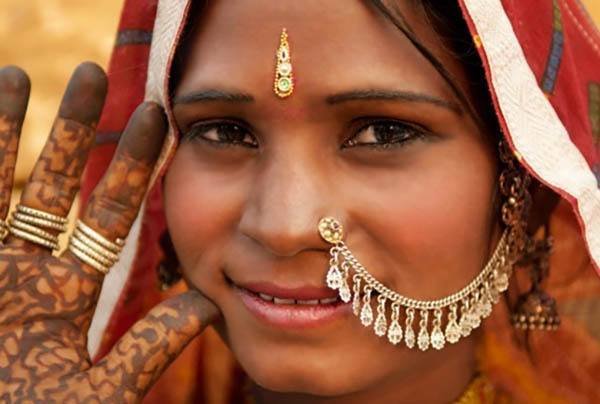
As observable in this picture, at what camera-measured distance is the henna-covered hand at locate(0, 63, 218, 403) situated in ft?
4.75

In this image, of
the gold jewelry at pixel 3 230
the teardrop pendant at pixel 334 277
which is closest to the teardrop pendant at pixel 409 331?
the teardrop pendant at pixel 334 277

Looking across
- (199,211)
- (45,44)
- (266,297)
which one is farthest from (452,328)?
(45,44)

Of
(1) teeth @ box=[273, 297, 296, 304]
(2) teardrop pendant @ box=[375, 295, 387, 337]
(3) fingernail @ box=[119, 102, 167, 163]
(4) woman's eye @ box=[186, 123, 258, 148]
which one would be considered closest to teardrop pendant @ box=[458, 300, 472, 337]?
(2) teardrop pendant @ box=[375, 295, 387, 337]

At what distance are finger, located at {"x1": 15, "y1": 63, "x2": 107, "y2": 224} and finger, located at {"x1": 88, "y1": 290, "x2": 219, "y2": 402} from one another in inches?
6.9

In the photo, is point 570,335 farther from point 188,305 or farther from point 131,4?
point 131,4

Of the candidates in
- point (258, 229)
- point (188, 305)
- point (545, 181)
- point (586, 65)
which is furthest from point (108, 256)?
point (586, 65)

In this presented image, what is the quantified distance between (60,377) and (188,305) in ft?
0.59

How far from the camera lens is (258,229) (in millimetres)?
1366

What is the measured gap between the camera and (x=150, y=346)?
150cm

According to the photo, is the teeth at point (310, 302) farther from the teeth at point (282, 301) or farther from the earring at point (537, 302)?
the earring at point (537, 302)

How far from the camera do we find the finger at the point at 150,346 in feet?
4.85

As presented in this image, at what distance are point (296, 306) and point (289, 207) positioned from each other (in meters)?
0.14

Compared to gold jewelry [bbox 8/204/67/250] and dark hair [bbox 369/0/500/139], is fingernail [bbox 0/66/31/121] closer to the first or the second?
gold jewelry [bbox 8/204/67/250]

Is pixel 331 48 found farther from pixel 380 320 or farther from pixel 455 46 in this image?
pixel 380 320
